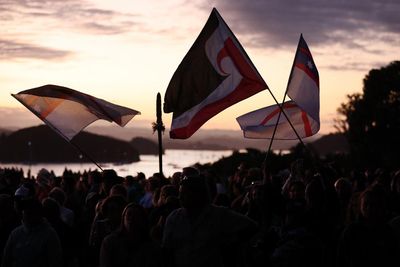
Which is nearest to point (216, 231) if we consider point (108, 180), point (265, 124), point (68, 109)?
point (108, 180)

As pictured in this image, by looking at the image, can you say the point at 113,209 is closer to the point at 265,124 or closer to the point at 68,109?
the point at 68,109

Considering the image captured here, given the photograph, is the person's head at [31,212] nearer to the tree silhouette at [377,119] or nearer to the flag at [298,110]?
the flag at [298,110]

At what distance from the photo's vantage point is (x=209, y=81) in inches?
400

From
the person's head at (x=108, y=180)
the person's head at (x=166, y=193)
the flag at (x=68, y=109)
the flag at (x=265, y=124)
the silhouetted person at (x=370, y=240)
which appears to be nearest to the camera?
the silhouetted person at (x=370, y=240)

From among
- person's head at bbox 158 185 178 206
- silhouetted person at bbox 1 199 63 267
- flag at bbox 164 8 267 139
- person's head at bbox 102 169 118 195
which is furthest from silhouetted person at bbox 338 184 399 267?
person's head at bbox 102 169 118 195

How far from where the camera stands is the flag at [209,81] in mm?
9992

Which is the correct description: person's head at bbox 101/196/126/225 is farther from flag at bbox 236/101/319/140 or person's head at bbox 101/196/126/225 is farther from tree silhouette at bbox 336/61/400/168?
tree silhouette at bbox 336/61/400/168

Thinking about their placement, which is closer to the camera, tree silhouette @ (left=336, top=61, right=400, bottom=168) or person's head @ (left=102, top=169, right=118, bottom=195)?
person's head @ (left=102, top=169, right=118, bottom=195)

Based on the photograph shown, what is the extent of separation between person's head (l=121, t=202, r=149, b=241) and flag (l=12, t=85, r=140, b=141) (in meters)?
5.95

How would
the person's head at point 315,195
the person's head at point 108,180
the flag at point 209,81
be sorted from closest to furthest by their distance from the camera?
the person's head at point 315,195
the flag at point 209,81
the person's head at point 108,180

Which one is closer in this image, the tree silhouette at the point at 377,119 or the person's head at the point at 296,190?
the person's head at the point at 296,190

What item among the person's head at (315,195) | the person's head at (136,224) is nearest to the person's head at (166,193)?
the person's head at (315,195)

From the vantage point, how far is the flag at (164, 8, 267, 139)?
32.8 feet

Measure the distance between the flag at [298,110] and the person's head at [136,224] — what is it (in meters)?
4.27
